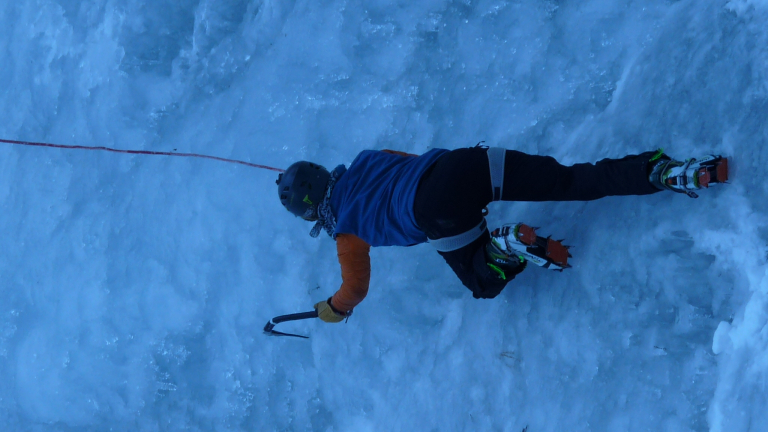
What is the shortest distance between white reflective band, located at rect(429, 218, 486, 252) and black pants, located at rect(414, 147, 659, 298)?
2 cm

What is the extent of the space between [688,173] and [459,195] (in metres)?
0.75

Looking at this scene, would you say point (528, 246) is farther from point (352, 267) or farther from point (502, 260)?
point (352, 267)

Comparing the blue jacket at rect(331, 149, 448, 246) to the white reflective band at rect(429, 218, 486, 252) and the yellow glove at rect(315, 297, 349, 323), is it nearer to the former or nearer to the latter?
the white reflective band at rect(429, 218, 486, 252)

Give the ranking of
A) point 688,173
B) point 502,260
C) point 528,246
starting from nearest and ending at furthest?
point 688,173 < point 528,246 < point 502,260

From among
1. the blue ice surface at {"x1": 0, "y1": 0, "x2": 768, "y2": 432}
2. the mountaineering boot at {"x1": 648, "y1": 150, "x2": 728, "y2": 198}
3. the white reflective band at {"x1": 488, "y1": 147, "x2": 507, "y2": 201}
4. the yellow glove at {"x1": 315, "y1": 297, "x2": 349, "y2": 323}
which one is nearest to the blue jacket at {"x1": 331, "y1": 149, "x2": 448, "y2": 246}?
the white reflective band at {"x1": 488, "y1": 147, "x2": 507, "y2": 201}

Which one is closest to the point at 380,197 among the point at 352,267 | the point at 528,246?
the point at 352,267

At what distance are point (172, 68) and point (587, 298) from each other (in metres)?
3.56

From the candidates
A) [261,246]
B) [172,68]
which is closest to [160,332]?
[261,246]

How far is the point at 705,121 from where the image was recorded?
2008 mm

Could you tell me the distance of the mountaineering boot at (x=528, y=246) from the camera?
80.9 inches

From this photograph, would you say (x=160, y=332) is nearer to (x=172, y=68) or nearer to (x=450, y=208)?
(x=172, y=68)

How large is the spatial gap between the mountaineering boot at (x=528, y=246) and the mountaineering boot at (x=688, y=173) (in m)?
0.44

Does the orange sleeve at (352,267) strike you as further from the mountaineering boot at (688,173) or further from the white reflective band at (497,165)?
the mountaineering boot at (688,173)

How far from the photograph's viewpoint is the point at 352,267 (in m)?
2.56
